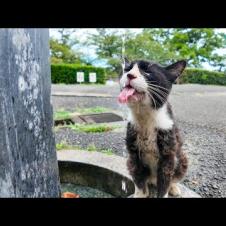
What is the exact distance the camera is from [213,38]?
142cm

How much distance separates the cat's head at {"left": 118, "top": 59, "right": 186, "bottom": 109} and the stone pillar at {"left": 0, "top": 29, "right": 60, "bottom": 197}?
1.10ft

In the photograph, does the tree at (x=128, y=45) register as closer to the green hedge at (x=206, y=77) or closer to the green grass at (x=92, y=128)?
the green hedge at (x=206, y=77)

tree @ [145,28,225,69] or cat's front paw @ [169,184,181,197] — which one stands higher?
tree @ [145,28,225,69]

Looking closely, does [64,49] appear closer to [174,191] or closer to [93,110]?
[93,110]

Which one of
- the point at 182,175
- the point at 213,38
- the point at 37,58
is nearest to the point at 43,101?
the point at 37,58

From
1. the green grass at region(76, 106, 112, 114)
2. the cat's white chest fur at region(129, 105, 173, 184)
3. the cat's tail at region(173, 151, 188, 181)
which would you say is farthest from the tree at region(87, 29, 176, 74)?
the green grass at region(76, 106, 112, 114)

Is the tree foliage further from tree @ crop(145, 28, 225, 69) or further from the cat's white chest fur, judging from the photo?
the cat's white chest fur

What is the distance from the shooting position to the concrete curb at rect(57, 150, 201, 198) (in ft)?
4.93

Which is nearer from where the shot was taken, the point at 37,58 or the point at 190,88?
the point at 37,58

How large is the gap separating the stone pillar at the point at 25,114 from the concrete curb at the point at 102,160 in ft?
1.07

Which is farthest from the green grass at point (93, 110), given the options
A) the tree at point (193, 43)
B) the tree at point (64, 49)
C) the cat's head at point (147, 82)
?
the cat's head at point (147, 82)
